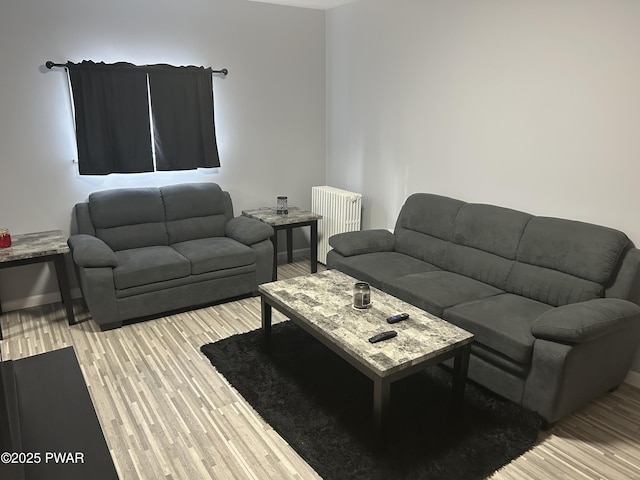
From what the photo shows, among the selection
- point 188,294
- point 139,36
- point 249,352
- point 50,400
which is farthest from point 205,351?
point 139,36

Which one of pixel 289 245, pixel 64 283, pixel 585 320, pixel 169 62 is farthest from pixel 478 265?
pixel 169 62

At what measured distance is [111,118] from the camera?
399 cm

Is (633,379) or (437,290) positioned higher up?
(437,290)

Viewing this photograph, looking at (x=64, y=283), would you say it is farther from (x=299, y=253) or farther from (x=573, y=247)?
(x=573, y=247)

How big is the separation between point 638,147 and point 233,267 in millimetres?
A: 2930

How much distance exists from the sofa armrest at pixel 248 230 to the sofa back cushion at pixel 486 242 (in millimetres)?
1541

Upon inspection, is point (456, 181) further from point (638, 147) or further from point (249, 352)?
point (249, 352)

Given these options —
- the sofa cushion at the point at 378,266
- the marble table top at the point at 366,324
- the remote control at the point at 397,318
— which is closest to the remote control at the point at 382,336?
the marble table top at the point at 366,324

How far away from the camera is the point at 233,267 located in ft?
13.0

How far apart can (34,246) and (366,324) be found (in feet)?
8.31

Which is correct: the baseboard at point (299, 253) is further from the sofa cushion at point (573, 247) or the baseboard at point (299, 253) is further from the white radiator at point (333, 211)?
the sofa cushion at point (573, 247)

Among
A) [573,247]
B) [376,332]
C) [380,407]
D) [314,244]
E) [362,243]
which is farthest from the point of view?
[314,244]

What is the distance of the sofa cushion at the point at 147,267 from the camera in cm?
349

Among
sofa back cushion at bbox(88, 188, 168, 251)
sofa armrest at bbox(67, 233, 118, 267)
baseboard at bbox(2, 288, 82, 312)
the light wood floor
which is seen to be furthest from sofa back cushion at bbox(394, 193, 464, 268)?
baseboard at bbox(2, 288, 82, 312)
